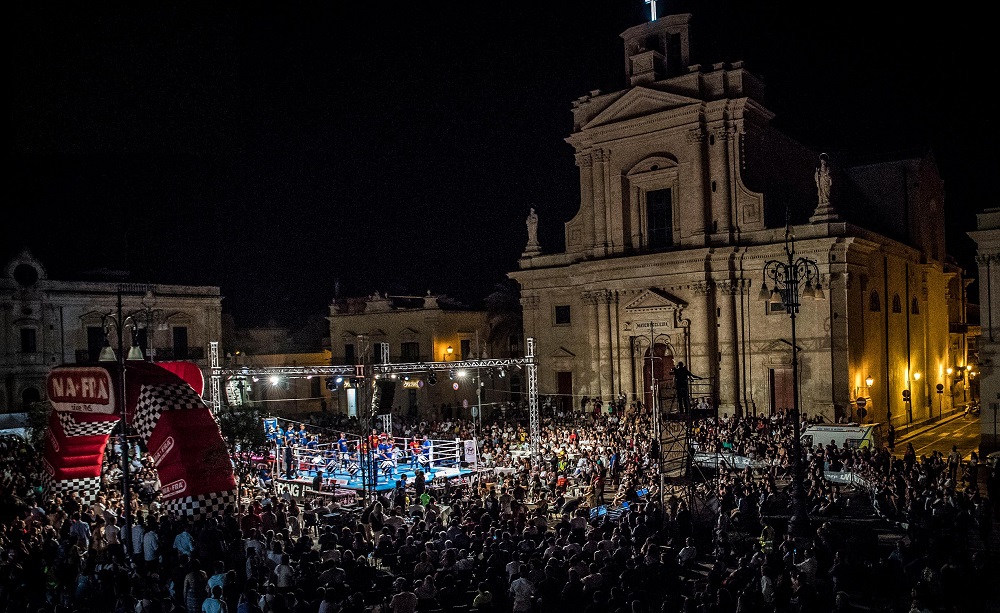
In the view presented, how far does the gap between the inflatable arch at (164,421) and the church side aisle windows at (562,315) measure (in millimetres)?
25091

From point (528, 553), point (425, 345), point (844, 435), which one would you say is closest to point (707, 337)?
point (844, 435)

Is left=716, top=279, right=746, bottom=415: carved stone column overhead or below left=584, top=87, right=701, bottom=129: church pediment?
below

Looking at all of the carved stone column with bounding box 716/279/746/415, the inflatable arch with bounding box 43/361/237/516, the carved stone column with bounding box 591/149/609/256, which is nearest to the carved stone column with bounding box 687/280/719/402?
the carved stone column with bounding box 716/279/746/415

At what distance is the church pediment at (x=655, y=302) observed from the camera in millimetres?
34469

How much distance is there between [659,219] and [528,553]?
2501 cm

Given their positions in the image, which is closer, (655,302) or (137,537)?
(137,537)

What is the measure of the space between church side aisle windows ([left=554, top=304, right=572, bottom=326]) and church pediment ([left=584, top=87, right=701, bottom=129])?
28.4 feet

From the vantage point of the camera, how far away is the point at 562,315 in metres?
39.6

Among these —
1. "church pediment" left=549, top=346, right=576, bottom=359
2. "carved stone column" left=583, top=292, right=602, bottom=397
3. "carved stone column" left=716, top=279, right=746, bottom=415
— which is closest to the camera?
"carved stone column" left=716, top=279, right=746, bottom=415

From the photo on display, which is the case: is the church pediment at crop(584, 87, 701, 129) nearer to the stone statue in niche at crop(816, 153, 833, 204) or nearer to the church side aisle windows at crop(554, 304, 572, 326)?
the stone statue in niche at crop(816, 153, 833, 204)

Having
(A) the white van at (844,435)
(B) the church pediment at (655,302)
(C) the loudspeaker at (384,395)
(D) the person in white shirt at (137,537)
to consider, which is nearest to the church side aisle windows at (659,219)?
(B) the church pediment at (655,302)

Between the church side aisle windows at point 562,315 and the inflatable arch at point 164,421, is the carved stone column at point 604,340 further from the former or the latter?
the inflatable arch at point 164,421

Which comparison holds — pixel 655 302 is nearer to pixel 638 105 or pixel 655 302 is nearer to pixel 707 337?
pixel 707 337

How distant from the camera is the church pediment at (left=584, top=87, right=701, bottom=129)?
113 ft
